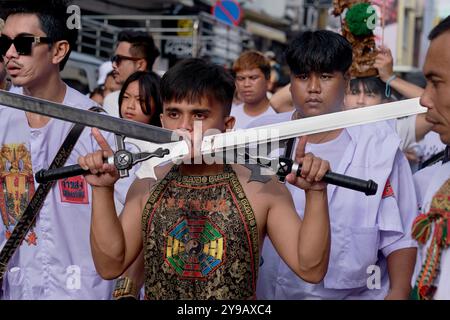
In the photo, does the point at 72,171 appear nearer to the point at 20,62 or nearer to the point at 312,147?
the point at 20,62

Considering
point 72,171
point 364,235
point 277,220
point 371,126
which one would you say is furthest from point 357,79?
point 72,171

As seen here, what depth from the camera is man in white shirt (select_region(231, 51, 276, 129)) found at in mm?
6750

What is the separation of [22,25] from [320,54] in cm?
126

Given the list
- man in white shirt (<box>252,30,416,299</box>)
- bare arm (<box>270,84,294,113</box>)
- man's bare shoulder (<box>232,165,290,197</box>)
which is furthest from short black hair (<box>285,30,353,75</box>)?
bare arm (<box>270,84,294,113</box>)

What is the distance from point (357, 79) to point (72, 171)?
6.83ft

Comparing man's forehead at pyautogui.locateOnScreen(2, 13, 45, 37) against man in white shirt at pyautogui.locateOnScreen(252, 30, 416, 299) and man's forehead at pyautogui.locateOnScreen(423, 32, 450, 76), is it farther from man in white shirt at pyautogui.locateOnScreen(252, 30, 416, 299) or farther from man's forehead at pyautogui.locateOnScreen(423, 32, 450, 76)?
man's forehead at pyautogui.locateOnScreen(423, 32, 450, 76)

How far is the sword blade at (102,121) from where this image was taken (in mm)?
2557

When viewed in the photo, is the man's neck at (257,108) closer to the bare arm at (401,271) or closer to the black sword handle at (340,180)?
the bare arm at (401,271)

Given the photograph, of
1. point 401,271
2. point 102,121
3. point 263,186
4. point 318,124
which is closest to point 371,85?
point 401,271

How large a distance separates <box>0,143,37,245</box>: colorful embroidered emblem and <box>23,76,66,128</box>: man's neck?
4.6 inches

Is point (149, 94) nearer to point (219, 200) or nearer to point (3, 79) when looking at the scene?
point (3, 79)

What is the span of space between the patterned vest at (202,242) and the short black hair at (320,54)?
0.86 meters

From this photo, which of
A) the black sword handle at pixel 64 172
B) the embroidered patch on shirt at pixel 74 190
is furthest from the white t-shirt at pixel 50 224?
the black sword handle at pixel 64 172

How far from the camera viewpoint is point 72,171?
2678 mm
